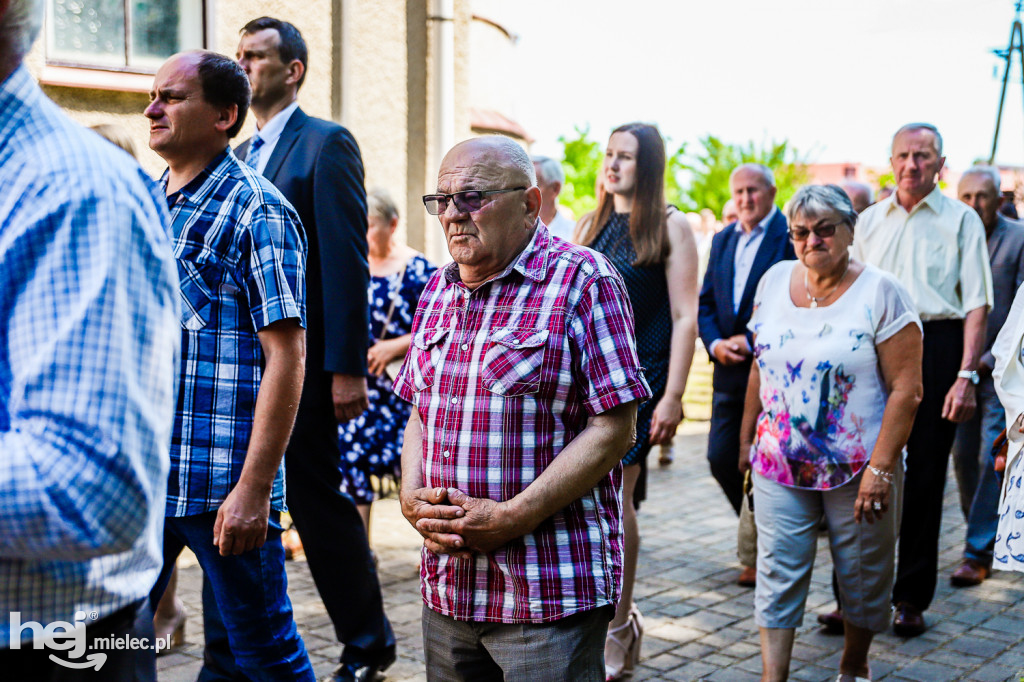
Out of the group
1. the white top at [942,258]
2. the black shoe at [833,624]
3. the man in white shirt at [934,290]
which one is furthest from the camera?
the white top at [942,258]

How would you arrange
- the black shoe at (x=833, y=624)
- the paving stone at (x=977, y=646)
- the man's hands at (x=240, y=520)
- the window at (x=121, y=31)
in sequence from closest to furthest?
the man's hands at (x=240, y=520), the paving stone at (x=977, y=646), the black shoe at (x=833, y=624), the window at (x=121, y=31)

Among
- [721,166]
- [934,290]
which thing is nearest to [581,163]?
[721,166]

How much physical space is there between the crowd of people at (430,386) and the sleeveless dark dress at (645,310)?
1 cm

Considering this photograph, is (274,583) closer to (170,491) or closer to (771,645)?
(170,491)

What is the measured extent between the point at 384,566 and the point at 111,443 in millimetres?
4947

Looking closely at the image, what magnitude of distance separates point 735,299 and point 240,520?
3.98 m

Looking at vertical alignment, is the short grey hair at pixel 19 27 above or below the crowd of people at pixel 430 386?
above

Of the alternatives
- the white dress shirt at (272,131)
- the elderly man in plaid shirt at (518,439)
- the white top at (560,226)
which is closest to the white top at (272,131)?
the white dress shirt at (272,131)

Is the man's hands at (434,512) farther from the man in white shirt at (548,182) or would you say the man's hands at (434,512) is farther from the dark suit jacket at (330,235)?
the man in white shirt at (548,182)

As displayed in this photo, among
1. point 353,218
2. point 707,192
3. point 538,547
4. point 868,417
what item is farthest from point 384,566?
point 707,192

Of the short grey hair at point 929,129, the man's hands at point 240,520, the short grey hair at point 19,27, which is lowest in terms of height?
the man's hands at point 240,520

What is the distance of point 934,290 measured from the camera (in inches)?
214

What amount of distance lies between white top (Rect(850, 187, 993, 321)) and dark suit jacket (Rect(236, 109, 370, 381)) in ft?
9.95

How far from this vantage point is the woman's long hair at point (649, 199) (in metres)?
4.28
